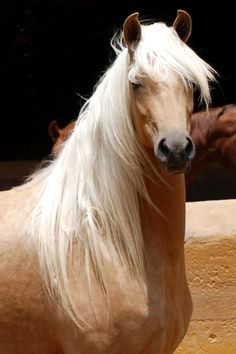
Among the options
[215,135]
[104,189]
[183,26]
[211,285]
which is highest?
[183,26]

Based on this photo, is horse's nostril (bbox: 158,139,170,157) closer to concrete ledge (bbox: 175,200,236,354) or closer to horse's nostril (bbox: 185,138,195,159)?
horse's nostril (bbox: 185,138,195,159)

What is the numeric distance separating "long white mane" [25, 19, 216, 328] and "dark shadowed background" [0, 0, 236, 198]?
5949mm

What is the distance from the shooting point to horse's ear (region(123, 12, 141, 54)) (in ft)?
10.8

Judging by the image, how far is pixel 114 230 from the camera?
Result: 337cm

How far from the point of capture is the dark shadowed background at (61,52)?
9422mm

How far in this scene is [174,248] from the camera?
3422 mm

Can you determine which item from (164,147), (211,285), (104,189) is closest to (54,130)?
(211,285)

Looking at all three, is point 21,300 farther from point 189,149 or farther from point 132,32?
point 132,32

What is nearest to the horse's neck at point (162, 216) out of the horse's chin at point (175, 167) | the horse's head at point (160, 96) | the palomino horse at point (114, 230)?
the palomino horse at point (114, 230)

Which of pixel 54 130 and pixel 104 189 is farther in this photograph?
pixel 54 130

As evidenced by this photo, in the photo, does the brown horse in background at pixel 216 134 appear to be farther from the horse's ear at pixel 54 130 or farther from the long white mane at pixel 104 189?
the long white mane at pixel 104 189

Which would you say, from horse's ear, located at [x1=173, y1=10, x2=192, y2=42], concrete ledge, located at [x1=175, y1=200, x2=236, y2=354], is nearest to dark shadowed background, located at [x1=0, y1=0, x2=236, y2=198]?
concrete ledge, located at [x1=175, y1=200, x2=236, y2=354]

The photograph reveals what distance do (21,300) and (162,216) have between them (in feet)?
1.84

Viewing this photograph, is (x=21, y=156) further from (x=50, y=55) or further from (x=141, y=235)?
(x=141, y=235)
